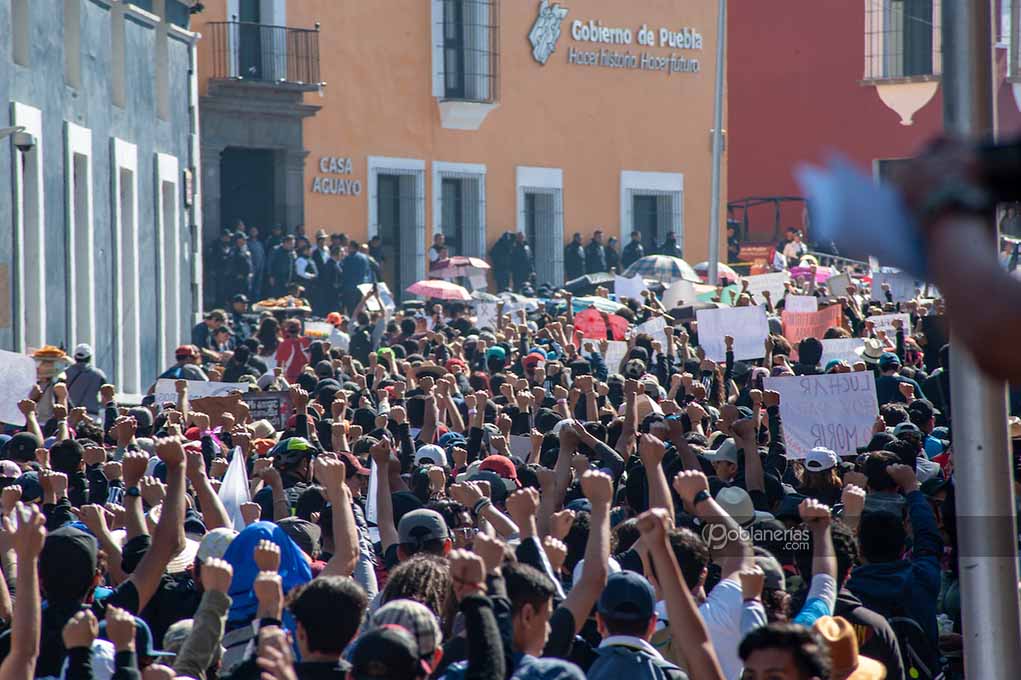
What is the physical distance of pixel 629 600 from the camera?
4.96 m

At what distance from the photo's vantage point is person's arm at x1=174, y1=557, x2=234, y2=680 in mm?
5164

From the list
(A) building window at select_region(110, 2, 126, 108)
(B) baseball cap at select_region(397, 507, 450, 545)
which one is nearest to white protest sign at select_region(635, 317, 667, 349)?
(A) building window at select_region(110, 2, 126, 108)

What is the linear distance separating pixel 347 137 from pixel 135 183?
10.4 m

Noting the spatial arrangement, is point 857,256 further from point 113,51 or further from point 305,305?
point 305,305

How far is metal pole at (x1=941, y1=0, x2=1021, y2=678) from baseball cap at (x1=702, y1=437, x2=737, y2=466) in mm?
3524

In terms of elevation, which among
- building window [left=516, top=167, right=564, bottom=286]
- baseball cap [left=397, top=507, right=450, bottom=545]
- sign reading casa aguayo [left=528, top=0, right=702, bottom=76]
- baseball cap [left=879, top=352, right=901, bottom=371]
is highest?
sign reading casa aguayo [left=528, top=0, right=702, bottom=76]

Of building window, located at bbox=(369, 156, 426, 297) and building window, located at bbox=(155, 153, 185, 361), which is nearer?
building window, located at bbox=(155, 153, 185, 361)

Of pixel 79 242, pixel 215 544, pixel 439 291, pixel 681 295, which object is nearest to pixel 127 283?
pixel 79 242

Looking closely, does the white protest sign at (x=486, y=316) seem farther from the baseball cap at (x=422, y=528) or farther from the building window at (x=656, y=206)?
the baseball cap at (x=422, y=528)

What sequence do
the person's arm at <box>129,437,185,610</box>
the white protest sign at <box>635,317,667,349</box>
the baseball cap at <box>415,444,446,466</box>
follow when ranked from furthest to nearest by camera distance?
the white protest sign at <box>635,317,667,349</box> < the baseball cap at <box>415,444,446,466</box> < the person's arm at <box>129,437,185,610</box>

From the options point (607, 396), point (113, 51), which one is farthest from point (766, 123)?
point (607, 396)

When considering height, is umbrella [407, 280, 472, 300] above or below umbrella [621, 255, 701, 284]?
below

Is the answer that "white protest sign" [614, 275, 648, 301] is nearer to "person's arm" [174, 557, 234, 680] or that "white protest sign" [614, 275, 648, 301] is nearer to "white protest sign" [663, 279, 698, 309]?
"white protest sign" [663, 279, 698, 309]

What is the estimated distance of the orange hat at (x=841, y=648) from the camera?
5.02 m
